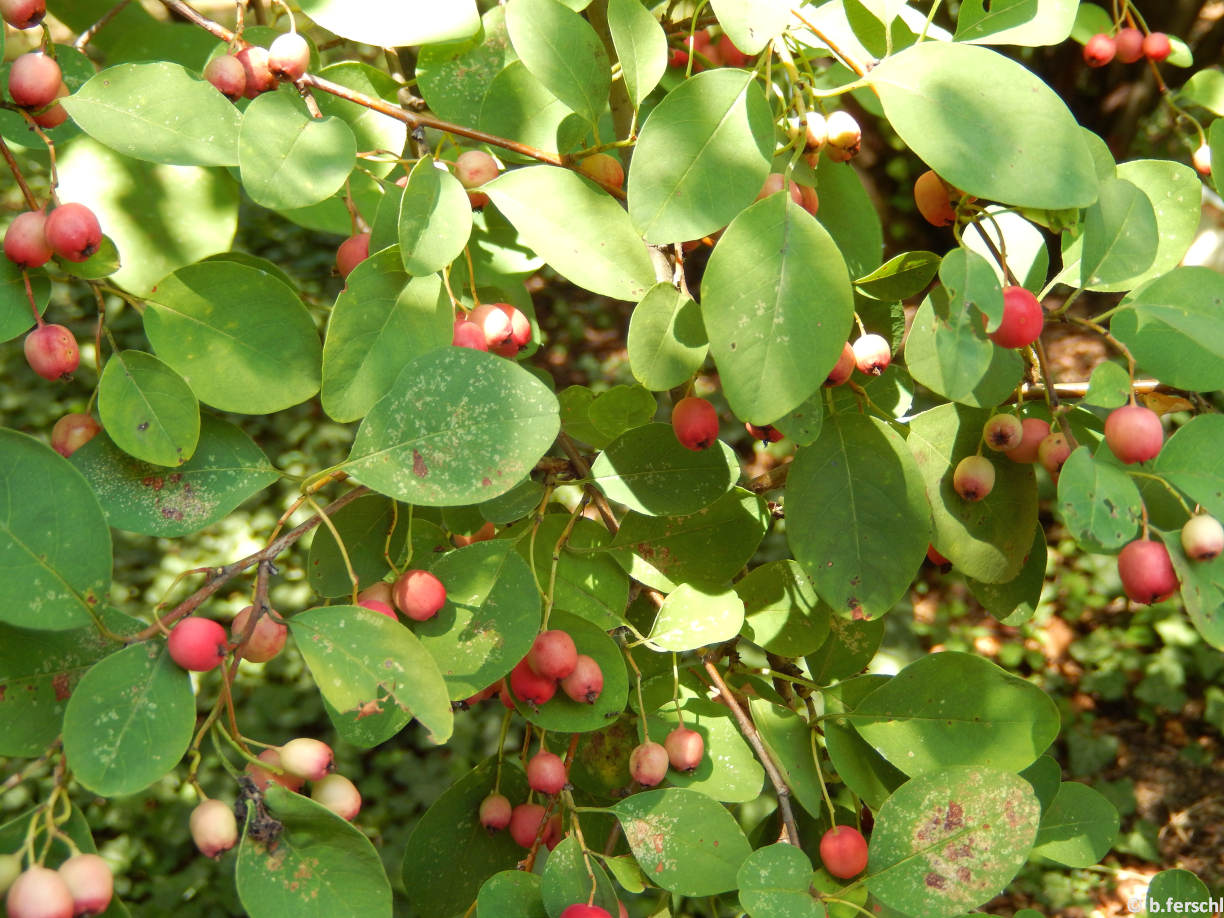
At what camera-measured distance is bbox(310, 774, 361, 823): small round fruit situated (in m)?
0.79

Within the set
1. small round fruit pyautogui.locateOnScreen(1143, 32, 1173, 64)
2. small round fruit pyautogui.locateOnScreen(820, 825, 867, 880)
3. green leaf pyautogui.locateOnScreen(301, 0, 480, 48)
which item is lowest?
small round fruit pyautogui.locateOnScreen(820, 825, 867, 880)

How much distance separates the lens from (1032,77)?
30.1 inches

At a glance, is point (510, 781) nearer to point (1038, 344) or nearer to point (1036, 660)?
point (1038, 344)

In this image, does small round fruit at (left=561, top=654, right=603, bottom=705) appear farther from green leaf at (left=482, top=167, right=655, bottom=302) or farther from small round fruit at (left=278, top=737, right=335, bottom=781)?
green leaf at (left=482, top=167, right=655, bottom=302)

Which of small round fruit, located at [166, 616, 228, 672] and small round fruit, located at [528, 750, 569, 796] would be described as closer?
small round fruit, located at [166, 616, 228, 672]

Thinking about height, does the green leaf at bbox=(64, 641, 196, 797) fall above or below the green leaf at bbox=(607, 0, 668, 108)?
below

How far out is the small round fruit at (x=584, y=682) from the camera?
2.94ft

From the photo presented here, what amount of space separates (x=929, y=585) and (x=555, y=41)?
2.88 m

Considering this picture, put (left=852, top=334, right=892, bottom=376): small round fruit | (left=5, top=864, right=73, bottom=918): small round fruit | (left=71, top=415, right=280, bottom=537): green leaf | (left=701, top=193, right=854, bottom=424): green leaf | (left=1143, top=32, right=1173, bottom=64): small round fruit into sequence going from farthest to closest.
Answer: (left=1143, top=32, right=1173, bottom=64): small round fruit → (left=852, top=334, right=892, bottom=376): small round fruit → (left=71, top=415, right=280, bottom=537): green leaf → (left=701, top=193, right=854, bottom=424): green leaf → (left=5, top=864, right=73, bottom=918): small round fruit

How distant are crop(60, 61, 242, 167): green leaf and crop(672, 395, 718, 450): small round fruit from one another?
0.44 meters

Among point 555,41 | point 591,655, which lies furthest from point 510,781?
point 555,41

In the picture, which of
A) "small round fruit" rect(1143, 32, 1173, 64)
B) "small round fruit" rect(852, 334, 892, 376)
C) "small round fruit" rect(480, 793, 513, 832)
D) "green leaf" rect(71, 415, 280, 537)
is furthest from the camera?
"small round fruit" rect(1143, 32, 1173, 64)

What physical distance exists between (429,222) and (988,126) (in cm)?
45

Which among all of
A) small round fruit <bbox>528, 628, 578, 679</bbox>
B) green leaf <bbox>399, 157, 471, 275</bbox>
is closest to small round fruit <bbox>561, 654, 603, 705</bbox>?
small round fruit <bbox>528, 628, 578, 679</bbox>
